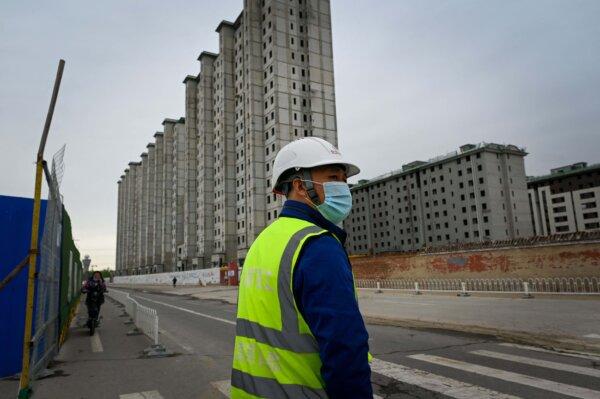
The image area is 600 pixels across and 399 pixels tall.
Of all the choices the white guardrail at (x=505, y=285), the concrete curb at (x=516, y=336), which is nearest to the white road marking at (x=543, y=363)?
the concrete curb at (x=516, y=336)

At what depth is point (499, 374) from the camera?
6.25 meters

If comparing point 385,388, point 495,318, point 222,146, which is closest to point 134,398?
point 385,388

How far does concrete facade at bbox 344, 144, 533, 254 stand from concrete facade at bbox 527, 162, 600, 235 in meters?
→ 18.9

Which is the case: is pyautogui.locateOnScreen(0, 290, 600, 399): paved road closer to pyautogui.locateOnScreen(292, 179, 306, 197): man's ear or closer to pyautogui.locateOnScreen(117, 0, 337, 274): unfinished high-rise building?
pyautogui.locateOnScreen(292, 179, 306, 197): man's ear

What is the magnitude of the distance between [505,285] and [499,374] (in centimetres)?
1965

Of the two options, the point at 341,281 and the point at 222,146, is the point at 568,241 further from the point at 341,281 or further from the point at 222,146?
the point at 222,146

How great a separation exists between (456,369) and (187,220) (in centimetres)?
9133

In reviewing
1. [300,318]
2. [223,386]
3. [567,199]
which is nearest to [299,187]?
[300,318]

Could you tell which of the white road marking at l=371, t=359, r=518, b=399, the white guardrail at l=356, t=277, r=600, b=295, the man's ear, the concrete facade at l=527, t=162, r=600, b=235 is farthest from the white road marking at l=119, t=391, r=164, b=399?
the concrete facade at l=527, t=162, r=600, b=235

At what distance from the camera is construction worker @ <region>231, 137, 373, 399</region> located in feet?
5.30

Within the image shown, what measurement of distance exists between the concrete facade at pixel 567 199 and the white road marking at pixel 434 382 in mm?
96376

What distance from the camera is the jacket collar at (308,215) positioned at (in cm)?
211

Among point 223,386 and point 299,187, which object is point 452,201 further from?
point 299,187

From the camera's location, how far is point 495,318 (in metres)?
12.5
